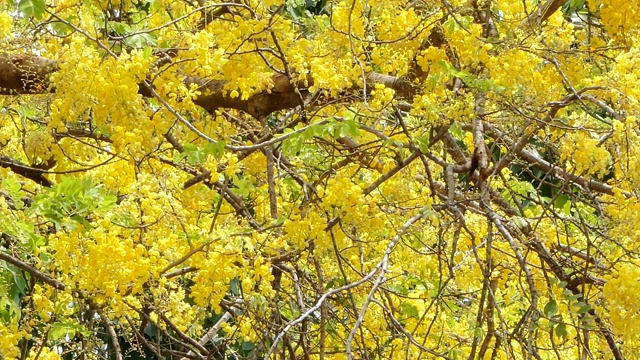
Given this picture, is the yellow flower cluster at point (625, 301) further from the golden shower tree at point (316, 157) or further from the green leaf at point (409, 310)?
the green leaf at point (409, 310)

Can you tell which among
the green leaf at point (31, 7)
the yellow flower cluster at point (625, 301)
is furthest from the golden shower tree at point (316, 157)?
the green leaf at point (31, 7)

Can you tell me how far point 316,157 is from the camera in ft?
12.2

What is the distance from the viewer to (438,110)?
9.29 feet

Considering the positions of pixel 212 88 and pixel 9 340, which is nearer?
pixel 212 88

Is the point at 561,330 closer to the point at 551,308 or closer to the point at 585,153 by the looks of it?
the point at 551,308

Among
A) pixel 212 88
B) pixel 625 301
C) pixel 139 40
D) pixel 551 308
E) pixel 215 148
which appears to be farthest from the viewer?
pixel 212 88

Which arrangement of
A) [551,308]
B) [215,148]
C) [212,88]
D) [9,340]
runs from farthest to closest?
[9,340]
[212,88]
[551,308]
[215,148]

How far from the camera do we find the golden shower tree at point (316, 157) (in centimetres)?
268

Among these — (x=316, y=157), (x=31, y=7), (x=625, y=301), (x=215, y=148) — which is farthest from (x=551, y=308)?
(x=31, y=7)

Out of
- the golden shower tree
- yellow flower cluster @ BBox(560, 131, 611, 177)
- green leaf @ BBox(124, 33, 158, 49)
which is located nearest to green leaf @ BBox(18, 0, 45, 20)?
the golden shower tree

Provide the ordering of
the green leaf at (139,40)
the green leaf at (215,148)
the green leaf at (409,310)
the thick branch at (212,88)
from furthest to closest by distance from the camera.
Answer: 1. the green leaf at (409,310)
2. the thick branch at (212,88)
3. the green leaf at (139,40)
4. the green leaf at (215,148)

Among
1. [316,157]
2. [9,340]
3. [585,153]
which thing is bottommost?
[9,340]

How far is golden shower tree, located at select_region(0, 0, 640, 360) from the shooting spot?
2.68 meters

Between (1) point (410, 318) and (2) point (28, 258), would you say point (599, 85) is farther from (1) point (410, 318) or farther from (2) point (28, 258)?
(2) point (28, 258)
